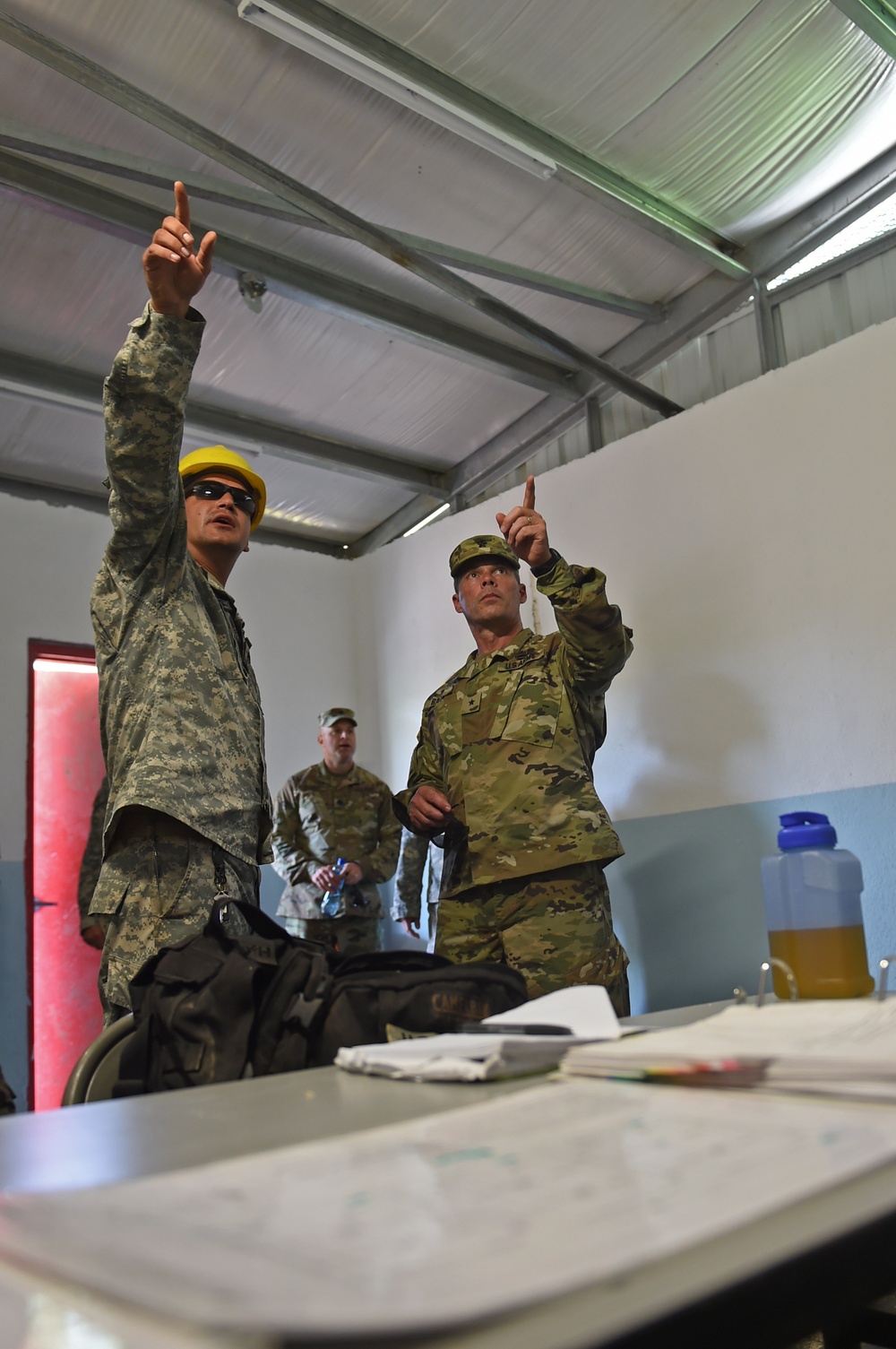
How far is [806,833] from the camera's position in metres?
1.10

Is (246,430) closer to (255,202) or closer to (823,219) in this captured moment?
(255,202)

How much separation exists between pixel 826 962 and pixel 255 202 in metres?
2.92

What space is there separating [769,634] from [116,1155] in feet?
8.68

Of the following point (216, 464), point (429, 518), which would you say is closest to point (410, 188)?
point (216, 464)

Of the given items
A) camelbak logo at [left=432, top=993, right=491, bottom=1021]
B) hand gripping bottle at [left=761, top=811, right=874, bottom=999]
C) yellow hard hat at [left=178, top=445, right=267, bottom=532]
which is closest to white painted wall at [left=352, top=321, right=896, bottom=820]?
yellow hard hat at [left=178, top=445, right=267, bottom=532]

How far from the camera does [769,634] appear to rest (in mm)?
2945

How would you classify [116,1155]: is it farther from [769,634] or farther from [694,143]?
[694,143]

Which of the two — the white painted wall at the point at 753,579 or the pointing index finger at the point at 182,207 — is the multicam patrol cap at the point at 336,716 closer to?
the white painted wall at the point at 753,579

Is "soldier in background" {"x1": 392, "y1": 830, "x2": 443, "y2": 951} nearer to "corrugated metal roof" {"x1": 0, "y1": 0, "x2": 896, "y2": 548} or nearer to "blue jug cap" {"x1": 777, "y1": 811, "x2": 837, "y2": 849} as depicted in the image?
"corrugated metal roof" {"x1": 0, "y1": 0, "x2": 896, "y2": 548}

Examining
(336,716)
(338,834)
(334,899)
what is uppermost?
(336,716)

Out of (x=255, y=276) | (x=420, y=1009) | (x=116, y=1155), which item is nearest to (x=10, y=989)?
(x=255, y=276)

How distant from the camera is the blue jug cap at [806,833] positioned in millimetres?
1098

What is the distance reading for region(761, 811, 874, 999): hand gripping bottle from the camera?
1.07 meters

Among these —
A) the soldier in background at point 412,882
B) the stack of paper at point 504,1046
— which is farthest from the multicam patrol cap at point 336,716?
the stack of paper at point 504,1046
